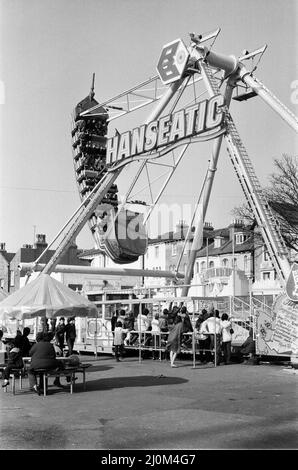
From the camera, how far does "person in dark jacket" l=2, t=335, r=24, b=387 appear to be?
607 inches

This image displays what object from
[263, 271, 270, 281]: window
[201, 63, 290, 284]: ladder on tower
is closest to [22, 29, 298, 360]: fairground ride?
[201, 63, 290, 284]: ladder on tower

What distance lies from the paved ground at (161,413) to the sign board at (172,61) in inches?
579

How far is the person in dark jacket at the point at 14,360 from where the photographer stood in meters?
15.4

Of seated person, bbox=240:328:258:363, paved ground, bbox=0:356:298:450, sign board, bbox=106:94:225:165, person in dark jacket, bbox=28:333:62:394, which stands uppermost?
sign board, bbox=106:94:225:165

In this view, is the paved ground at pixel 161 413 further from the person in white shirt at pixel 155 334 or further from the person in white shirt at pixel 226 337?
the person in white shirt at pixel 155 334

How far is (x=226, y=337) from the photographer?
21.2 m

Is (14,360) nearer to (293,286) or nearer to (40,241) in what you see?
(293,286)

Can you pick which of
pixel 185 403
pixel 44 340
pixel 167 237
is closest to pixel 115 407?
pixel 185 403

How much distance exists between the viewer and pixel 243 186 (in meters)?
24.7

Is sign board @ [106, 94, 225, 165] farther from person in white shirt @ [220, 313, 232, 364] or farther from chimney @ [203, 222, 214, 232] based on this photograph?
chimney @ [203, 222, 214, 232]

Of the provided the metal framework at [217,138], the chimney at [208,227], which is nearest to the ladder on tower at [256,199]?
the metal framework at [217,138]

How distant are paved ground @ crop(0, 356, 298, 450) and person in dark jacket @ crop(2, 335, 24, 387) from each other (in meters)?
0.51

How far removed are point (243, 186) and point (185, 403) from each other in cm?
1340

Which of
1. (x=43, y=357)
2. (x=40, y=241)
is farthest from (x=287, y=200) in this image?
(x=40, y=241)
